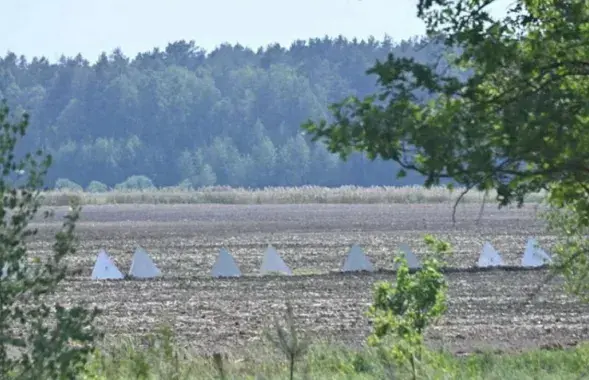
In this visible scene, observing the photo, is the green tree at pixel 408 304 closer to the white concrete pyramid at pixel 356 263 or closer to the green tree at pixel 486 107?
the green tree at pixel 486 107

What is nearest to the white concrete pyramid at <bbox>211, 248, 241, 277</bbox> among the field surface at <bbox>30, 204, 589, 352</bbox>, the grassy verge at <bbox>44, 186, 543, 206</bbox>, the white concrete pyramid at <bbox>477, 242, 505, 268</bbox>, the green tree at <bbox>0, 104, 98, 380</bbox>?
the field surface at <bbox>30, 204, 589, 352</bbox>

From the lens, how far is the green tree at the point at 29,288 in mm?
8008

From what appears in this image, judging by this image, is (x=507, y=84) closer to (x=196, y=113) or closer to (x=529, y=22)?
(x=529, y=22)

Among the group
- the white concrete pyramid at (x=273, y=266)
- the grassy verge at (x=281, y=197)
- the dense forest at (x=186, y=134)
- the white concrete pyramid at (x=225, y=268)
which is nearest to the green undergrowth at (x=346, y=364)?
the white concrete pyramid at (x=225, y=268)

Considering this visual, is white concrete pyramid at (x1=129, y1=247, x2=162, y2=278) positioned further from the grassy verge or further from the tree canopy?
the grassy verge

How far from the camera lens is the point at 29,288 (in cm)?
834

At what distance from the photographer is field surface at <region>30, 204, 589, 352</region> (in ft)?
71.0

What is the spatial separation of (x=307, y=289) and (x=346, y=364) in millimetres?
13574

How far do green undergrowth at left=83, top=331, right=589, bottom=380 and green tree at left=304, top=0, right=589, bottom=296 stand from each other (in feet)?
8.50

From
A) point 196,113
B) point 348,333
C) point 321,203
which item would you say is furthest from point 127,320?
point 196,113

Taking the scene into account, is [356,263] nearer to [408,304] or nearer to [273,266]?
[273,266]

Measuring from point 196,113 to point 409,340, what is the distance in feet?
596

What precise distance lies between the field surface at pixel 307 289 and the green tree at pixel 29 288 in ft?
1.61

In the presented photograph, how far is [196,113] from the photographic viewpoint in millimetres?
192125
